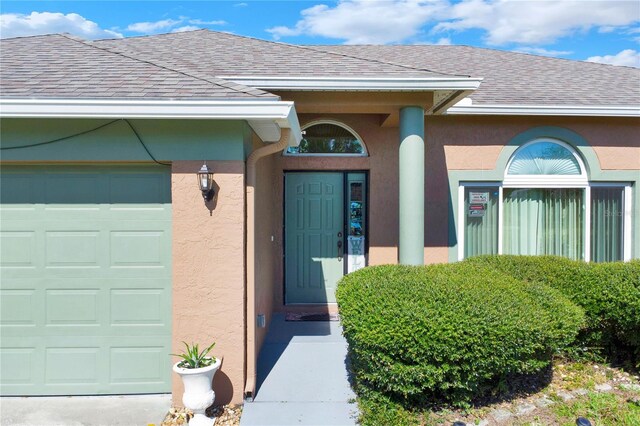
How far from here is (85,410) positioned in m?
4.09

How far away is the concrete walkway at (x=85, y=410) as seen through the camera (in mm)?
3920

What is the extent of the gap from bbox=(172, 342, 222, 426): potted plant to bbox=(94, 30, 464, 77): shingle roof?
3102mm

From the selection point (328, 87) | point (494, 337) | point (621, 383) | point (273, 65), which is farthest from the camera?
point (273, 65)

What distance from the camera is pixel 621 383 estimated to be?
14.6 feet

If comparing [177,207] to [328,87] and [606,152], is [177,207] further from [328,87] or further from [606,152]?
[606,152]

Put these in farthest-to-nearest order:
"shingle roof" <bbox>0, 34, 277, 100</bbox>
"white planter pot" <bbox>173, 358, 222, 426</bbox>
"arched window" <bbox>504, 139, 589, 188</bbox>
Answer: "arched window" <bbox>504, 139, 589, 188</bbox>
"shingle roof" <bbox>0, 34, 277, 100</bbox>
"white planter pot" <bbox>173, 358, 222, 426</bbox>

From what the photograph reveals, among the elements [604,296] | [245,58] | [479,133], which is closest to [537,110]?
[479,133]

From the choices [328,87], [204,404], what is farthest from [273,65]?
[204,404]

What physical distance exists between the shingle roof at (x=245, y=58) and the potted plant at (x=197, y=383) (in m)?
3.10

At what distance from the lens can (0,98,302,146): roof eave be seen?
12.7 ft

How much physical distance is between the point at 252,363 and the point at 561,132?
19.9 feet

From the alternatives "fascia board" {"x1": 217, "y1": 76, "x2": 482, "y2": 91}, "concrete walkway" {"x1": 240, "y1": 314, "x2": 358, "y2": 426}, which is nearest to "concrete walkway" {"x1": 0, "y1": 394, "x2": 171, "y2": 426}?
"concrete walkway" {"x1": 240, "y1": 314, "x2": 358, "y2": 426}

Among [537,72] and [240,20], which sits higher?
[240,20]

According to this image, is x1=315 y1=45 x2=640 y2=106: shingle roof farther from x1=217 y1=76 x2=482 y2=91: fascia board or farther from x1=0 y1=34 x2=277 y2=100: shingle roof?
x1=0 y1=34 x2=277 y2=100: shingle roof
